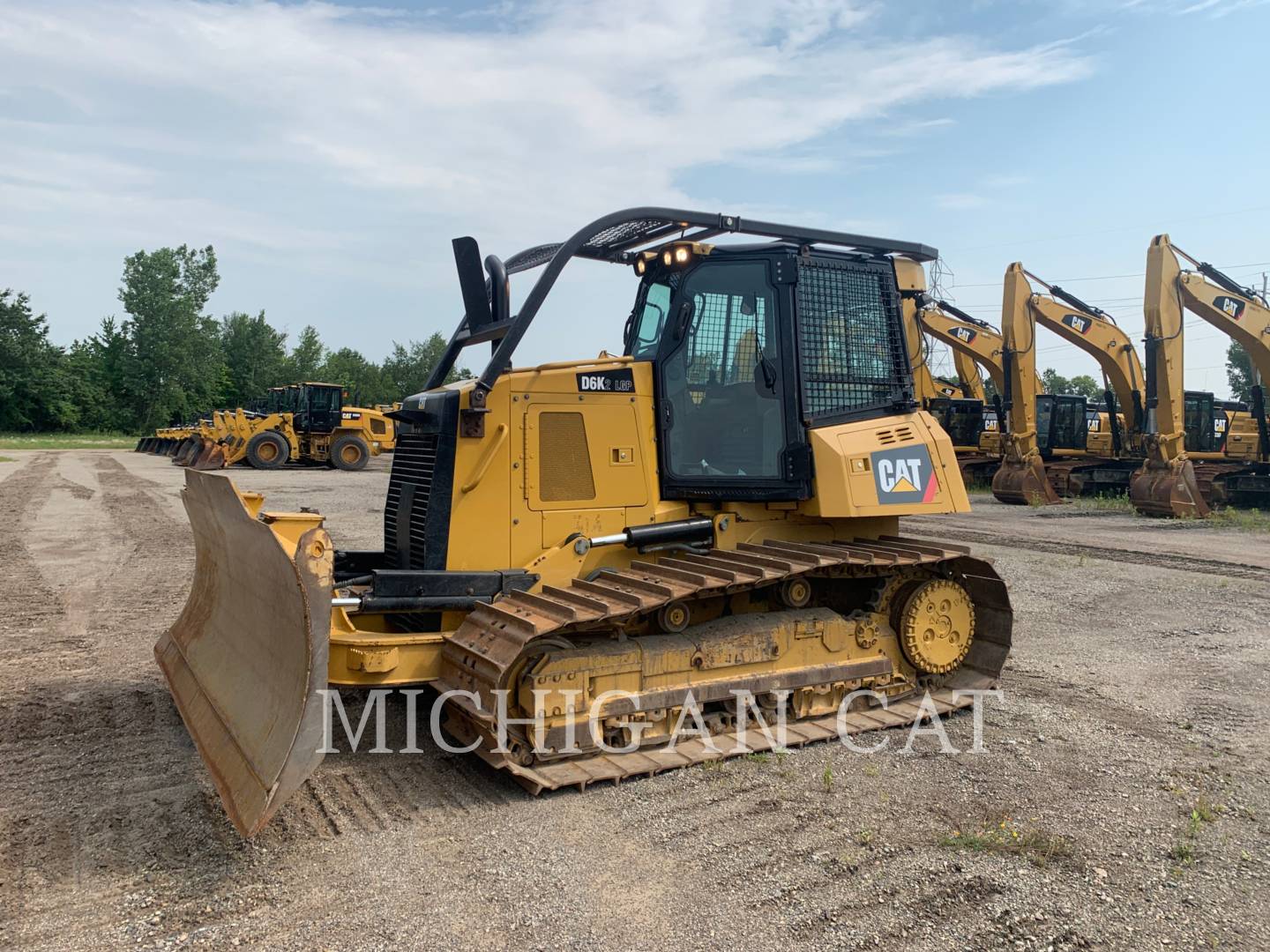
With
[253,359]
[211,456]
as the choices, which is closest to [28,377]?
[253,359]

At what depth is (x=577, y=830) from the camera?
411 centimetres

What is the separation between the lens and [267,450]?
100ft

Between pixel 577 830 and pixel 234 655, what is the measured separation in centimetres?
214

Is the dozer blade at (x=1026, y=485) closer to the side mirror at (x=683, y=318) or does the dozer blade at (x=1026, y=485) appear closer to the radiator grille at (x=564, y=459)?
the side mirror at (x=683, y=318)

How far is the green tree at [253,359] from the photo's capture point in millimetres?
70188

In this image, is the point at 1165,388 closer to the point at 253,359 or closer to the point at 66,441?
the point at 66,441

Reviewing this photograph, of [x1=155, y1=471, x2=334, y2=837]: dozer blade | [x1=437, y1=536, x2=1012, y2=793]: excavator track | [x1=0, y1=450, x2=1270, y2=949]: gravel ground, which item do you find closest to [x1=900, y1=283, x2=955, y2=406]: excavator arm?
[x1=437, y1=536, x2=1012, y2=793]: excavator track

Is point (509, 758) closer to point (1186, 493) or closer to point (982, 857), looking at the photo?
point (982, 857)

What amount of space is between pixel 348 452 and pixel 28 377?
3660cm

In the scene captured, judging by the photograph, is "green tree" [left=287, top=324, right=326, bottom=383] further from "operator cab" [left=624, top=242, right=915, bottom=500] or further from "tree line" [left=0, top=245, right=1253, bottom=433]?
"operator cab" [left=624, top=242, right=915, bottom=500]

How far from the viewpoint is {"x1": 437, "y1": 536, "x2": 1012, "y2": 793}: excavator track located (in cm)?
450

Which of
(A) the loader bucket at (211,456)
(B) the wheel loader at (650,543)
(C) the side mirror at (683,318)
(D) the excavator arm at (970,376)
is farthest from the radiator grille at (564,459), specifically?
(A) the loader bucket at (211,456)

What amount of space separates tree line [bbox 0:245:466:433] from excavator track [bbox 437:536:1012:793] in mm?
52863

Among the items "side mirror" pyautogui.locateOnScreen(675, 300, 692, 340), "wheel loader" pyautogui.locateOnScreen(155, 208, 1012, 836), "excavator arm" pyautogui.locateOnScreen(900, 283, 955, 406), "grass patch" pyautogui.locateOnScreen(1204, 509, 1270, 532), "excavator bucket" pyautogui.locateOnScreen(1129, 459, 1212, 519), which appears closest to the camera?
"wheel loader" pyautogui.locateOnScreen(155, 208, 1012, 836)
